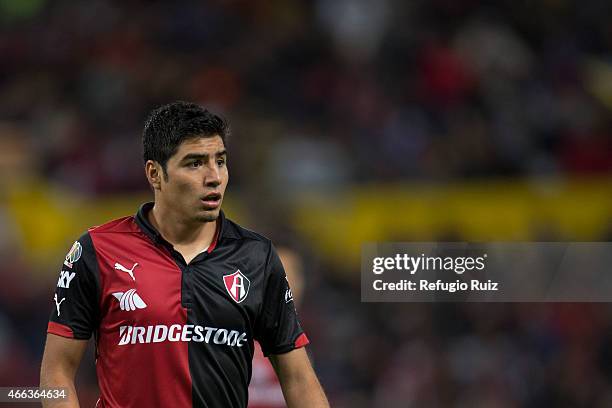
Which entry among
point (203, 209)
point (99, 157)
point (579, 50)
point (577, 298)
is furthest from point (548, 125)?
point (203, 209)

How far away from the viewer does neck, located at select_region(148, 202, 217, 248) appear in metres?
4.00

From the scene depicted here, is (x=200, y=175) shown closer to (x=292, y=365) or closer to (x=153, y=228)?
(x=153, y=228)

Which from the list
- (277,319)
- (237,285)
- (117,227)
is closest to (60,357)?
(117,227)

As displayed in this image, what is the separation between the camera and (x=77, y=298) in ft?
12.6

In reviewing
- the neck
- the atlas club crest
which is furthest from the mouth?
the atlas club crest

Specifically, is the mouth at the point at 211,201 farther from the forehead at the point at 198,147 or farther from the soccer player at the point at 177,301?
the forehead at the point at 198,147

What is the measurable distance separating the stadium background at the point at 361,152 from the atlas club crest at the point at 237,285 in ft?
12.5

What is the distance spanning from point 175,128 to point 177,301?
22.1 inches

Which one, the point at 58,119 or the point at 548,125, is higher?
the point at 58,119

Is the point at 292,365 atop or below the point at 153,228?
below

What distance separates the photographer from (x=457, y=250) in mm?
7590

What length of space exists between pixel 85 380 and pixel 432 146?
3.15 m

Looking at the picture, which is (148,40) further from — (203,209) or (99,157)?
(203,209)

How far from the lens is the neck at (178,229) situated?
4004mm
